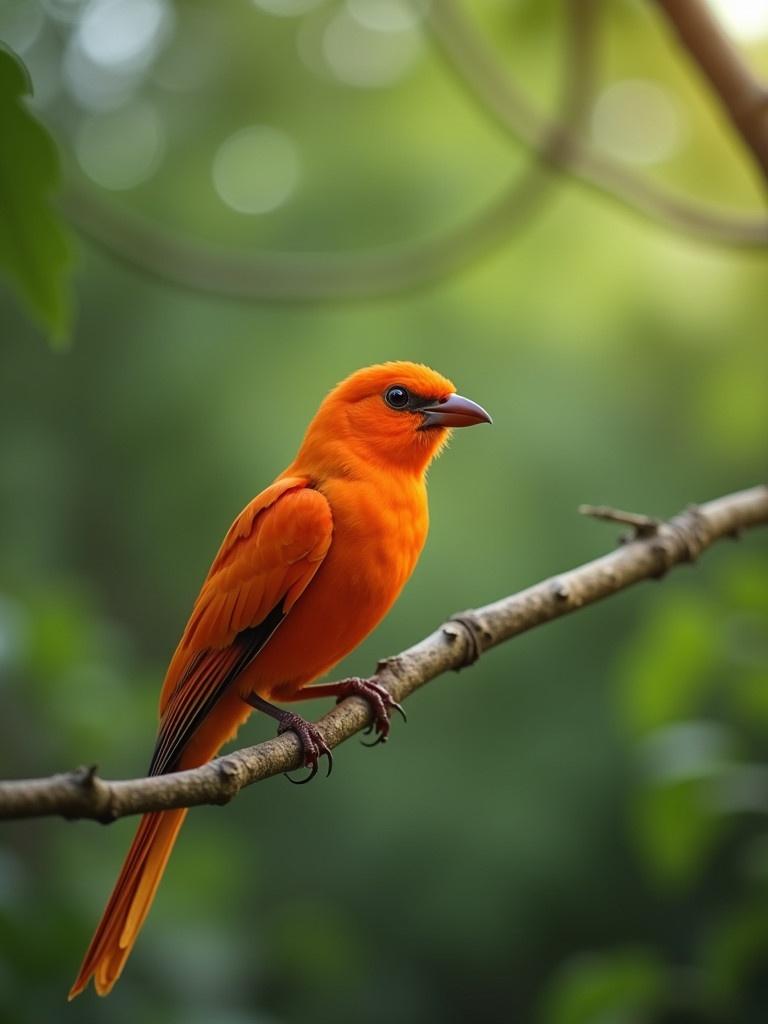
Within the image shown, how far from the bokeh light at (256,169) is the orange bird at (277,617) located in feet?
16.4

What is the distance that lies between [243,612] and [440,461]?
14.7 ft

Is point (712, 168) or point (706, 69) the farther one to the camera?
point (712, 168)

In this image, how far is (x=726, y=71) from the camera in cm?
321

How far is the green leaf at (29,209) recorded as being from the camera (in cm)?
190

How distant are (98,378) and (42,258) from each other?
6723mm

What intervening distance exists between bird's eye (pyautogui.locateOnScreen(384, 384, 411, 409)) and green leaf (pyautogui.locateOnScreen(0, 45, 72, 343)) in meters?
1.65

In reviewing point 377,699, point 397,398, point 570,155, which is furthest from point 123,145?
point 377,699

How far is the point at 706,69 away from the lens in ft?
10.6

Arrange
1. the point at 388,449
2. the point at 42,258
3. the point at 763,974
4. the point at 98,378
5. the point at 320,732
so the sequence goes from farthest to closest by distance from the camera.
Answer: the point at 98,378, the point at 763,974, the point at 388,449, the point at 320,732, the point at 42,258

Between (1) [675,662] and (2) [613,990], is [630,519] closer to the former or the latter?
(1) [675,662]

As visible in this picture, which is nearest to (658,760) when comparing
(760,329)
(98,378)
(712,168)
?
(760,329)

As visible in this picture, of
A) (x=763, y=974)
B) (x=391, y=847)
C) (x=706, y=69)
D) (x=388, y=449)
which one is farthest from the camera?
(x=391, y=847)

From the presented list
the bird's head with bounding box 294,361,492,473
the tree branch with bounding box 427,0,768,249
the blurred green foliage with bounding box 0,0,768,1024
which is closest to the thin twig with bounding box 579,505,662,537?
the bird's head with bounding box 294,361,492,473

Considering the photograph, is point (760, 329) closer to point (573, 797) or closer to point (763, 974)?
point (573, 797)
